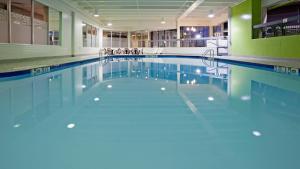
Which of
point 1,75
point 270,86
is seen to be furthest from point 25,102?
point 270,86

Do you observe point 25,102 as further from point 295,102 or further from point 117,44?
point 117,44

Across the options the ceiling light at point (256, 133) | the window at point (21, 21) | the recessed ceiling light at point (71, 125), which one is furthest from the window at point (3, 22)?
the ceiling light at point (256, 133)

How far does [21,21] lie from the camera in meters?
8.86

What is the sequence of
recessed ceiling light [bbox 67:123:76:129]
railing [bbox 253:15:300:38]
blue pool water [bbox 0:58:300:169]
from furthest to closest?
railing [bbox 253:15:300:38]
recessed ceiling light [bbox 67:123:76:129]
blue pool water [bbox 0:58:300:169]

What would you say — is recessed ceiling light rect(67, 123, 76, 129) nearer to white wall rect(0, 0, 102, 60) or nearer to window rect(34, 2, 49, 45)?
white wall rect(0, 0, 102, 60)

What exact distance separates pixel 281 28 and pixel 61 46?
28.2 ft

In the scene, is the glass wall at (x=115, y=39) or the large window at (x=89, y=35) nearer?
the large window at (x=89, y=35)

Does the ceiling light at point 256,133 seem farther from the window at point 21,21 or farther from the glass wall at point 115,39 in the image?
the glass wall at point 115,39

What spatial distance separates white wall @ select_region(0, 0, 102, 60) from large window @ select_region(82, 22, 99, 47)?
36 centimetres

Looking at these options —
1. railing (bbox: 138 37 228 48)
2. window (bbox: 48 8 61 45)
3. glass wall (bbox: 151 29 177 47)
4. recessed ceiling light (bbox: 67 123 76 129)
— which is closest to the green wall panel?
railing (bbox: 138 37 228 48)

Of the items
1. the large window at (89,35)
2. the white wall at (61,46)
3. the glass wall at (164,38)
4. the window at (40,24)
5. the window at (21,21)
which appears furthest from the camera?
the glass wall at (164,38)

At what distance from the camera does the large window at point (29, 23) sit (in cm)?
790

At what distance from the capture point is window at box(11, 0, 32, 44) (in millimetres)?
8352

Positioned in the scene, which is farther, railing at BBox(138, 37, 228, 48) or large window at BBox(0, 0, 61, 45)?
railing at BBox(138, 37, 228, 48)
